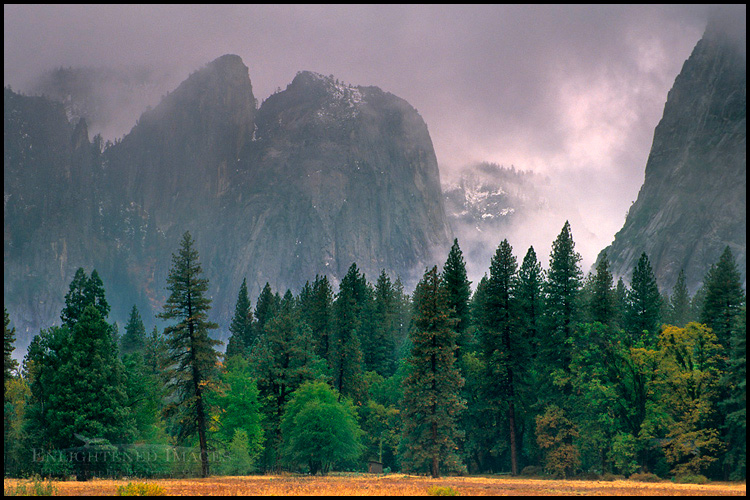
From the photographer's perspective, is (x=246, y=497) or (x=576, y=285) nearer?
(x=246, y=497)

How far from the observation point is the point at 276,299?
4382 inches

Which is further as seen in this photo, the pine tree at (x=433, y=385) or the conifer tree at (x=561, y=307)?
the conifer tree at (x=561, y=307)

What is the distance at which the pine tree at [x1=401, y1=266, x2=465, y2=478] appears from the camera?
181 ft

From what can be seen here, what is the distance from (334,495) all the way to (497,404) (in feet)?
109

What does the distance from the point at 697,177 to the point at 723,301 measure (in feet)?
387

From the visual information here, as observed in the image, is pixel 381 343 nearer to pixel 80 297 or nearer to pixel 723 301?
pixel 80 297

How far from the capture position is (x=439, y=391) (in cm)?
5566

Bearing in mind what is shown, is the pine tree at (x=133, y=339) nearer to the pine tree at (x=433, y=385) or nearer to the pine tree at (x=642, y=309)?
the pine tree at (x=433, y=385)

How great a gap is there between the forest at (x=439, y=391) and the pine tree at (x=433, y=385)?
0.12 m

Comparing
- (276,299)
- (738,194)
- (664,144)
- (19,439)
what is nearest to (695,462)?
(19,439)

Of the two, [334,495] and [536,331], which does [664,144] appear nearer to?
[536,331]

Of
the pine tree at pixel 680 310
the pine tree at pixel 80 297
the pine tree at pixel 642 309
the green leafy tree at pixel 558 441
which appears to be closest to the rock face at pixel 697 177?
the pine tree at pixel 680 310

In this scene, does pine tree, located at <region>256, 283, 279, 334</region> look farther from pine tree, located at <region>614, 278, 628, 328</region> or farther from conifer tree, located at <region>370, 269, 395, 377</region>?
pine tree, located at <region>614, 278, 628, 328</region>

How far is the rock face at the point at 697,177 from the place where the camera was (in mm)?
158375
